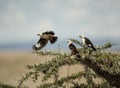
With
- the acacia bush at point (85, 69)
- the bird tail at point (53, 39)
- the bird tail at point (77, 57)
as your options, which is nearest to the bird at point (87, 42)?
the acacia bush at point (85, 69)

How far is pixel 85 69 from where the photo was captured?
8.03m

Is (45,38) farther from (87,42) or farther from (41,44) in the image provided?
(87,42)

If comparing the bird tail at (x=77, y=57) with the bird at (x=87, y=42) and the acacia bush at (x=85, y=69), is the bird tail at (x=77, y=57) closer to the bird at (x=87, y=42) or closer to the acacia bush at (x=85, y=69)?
the acacia bush at (x=85, y=69)

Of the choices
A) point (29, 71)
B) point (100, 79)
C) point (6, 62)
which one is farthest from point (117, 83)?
point (6, 62)

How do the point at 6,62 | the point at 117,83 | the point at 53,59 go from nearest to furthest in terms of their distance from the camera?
the point at 117,83 → the point at 53,59 → the point at 6,62

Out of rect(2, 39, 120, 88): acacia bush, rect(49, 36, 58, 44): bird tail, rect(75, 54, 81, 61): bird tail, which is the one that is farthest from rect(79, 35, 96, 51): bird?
rect(75, 54, 81, 61): bird tail

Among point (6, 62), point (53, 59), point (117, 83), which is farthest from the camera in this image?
point (6, 62)

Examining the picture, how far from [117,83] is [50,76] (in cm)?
93

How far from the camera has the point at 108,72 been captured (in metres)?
7.52

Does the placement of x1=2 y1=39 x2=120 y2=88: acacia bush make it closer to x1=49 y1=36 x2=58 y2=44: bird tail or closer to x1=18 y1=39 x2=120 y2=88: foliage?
x1=18 y1=39 x2=120 y2=88: foliage

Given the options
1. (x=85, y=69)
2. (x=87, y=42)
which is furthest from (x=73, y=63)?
(x=87, y=42)

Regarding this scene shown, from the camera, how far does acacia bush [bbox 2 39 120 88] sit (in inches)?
295

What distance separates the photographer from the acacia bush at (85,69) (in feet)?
24.6

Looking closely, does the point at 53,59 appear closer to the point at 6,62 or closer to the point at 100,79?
the point at 100,79
